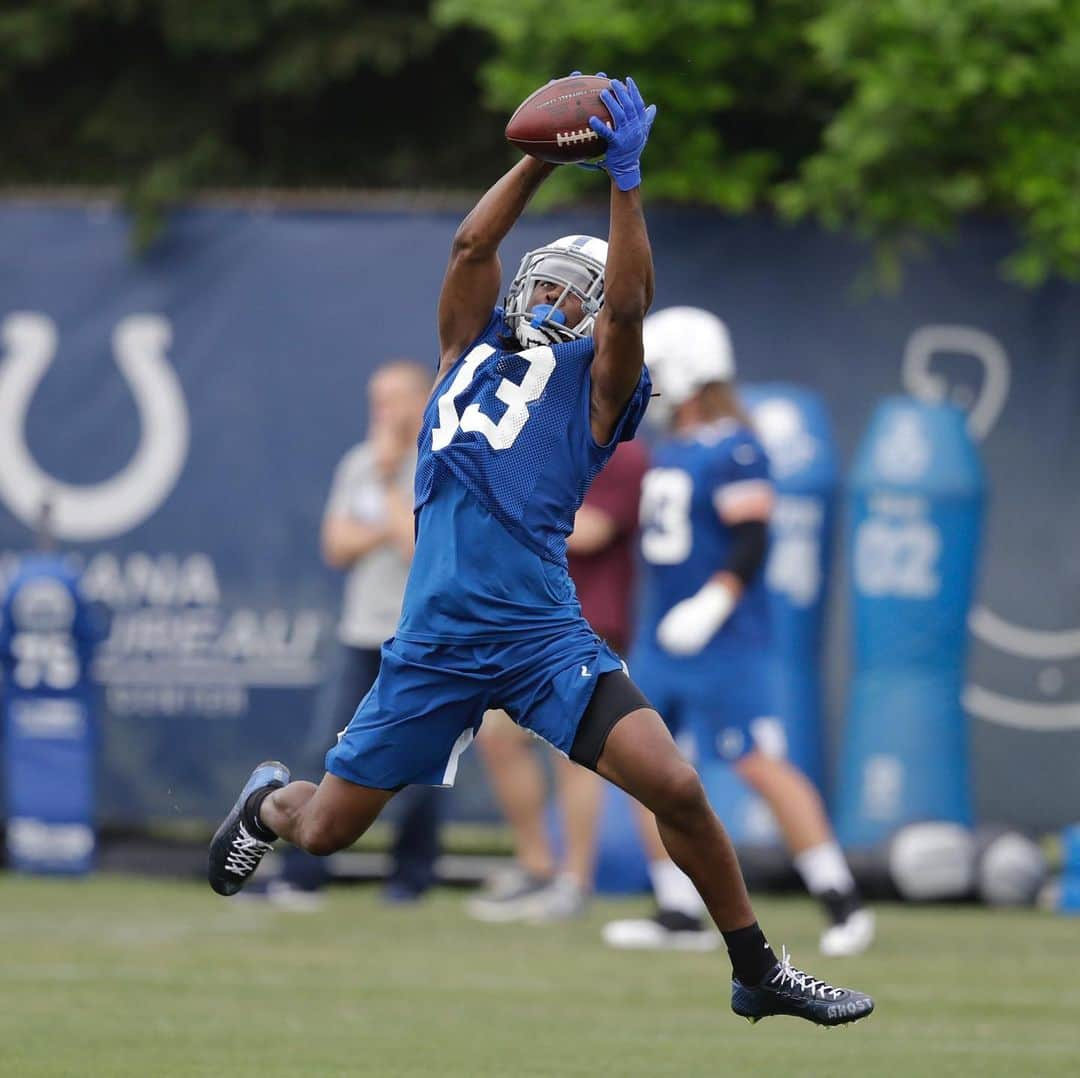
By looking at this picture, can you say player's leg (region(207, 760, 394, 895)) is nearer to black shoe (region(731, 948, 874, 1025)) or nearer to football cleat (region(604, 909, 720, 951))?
black shoe (region(731, 948, 874, 1025))

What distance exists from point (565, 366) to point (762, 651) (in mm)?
3290

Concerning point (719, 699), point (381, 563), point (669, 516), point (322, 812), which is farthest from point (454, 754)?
point (381, 563)

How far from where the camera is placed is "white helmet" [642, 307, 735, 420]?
9195mm

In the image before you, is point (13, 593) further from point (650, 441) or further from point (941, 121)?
point (941, 121)

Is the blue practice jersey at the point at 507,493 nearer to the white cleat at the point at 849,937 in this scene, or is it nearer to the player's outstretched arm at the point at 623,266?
the player's outstretched arm at the point at 623,266

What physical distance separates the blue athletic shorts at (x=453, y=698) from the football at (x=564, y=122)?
122cm

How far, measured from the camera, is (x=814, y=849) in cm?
888

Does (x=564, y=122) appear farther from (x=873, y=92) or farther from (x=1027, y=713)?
(x=1027, y=713)

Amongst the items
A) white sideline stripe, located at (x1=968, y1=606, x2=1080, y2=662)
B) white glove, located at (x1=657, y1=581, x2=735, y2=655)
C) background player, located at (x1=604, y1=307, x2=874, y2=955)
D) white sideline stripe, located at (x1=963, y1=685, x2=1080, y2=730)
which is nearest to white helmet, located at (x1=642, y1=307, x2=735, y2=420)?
background player, located at (x1=604, y1=307, x2=874, y2=955)

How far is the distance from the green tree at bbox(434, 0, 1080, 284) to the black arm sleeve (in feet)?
8.46

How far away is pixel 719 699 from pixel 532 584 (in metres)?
3.07

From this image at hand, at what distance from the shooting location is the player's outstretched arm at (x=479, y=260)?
245 inches

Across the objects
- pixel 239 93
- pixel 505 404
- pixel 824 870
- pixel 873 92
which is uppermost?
pixel 239 93

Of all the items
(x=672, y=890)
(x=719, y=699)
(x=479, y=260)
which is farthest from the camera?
(x=672, y=890)
